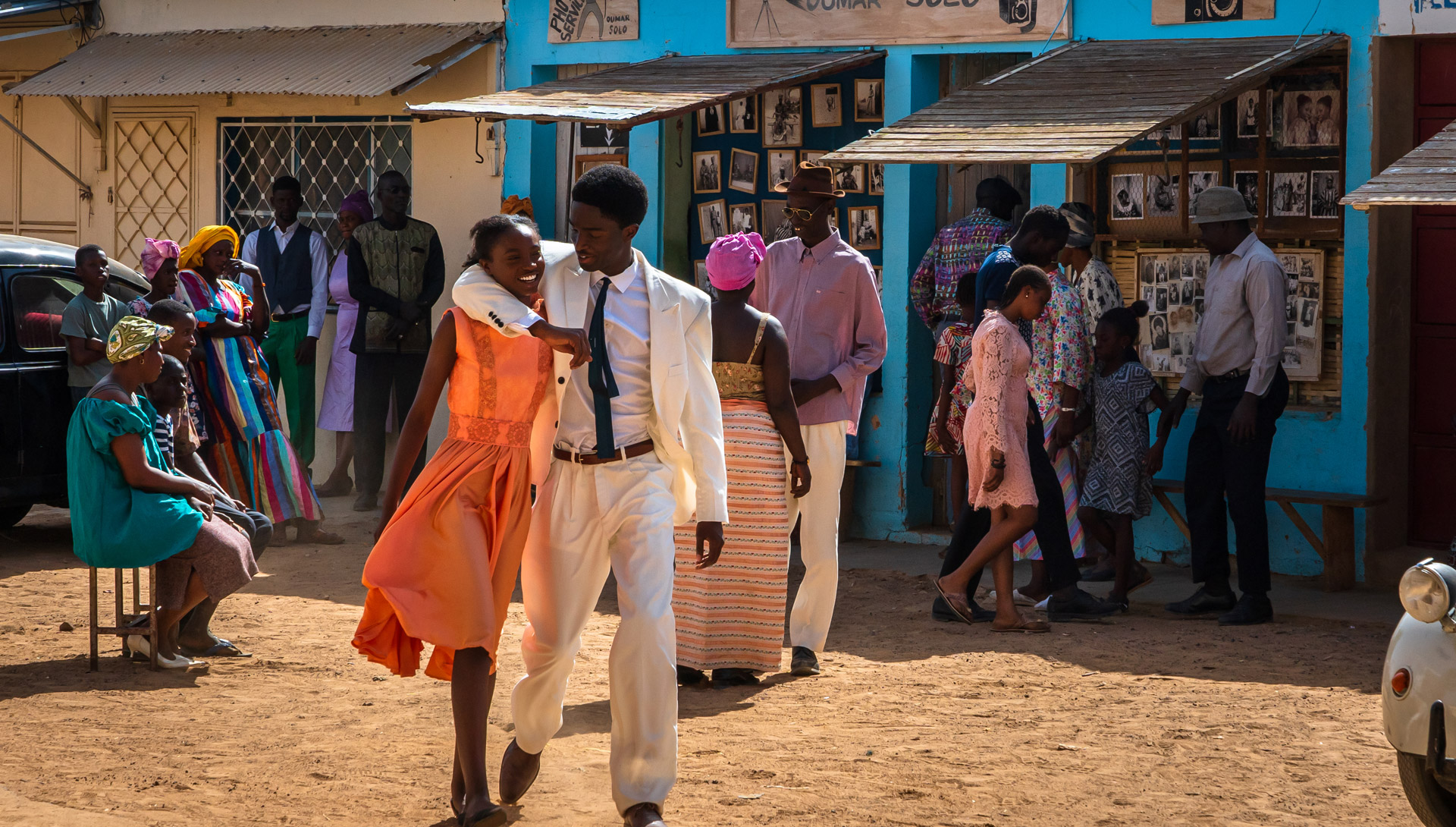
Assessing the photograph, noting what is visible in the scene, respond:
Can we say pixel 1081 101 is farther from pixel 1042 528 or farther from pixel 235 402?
pixel 235 402

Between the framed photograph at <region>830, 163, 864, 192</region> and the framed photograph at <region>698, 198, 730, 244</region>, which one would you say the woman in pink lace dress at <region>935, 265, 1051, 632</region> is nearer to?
the framed photograph at <region>830, 163, 864, 192</region>

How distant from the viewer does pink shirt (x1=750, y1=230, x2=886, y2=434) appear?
6465 millimetres

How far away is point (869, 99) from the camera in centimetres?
959

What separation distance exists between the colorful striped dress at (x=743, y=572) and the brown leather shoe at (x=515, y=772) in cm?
167

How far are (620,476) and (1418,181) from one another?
365 cm

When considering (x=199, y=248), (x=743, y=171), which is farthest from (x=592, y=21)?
(x=199, y=248)

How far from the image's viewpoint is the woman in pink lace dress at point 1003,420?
6.78 meters

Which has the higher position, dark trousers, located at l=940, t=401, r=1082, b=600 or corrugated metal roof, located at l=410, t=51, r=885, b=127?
corrugated metal roof, located at l=410, t=51, r=885, b=127

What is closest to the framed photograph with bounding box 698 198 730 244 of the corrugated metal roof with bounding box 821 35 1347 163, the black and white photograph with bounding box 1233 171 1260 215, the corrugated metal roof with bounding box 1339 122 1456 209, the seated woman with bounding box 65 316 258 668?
the corrugated metal roof with bounding box 821 35 1347 163

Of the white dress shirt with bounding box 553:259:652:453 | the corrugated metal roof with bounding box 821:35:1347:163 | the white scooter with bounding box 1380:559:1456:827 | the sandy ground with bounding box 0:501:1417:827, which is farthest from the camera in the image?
the corrugated metal roof with bounding box 821:35:1347:163

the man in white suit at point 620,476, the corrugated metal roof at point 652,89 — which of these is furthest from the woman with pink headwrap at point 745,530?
the corrugated metal roof at point 652,89

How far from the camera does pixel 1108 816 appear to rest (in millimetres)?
4477

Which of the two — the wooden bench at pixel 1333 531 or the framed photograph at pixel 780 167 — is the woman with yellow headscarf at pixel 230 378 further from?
the wooden bench at pixel 1333 531

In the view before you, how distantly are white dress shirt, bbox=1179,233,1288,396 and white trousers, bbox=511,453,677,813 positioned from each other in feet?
12.4
